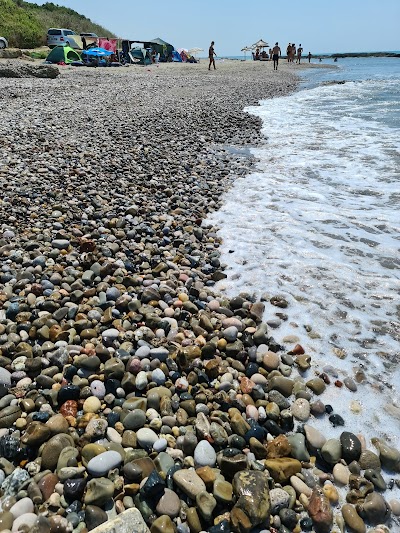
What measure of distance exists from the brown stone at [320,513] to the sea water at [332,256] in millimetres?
478

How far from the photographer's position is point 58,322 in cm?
291

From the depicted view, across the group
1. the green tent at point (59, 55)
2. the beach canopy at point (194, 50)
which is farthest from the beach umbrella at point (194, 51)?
the green tent at point (59, 55)

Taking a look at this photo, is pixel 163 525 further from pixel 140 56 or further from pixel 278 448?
pixel 140 56

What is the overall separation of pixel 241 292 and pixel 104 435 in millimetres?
1896

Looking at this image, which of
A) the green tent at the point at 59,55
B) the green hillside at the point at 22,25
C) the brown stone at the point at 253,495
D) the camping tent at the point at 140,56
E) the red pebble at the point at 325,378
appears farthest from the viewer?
the camping tent at the point at 140,56

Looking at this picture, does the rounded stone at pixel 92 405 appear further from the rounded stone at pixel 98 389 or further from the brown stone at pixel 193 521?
the brown stone at pixel 193 521

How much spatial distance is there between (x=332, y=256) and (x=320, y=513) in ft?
9.77

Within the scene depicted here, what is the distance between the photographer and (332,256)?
4320mm

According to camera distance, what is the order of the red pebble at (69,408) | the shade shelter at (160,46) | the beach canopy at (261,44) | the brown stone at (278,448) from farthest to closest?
the beach canopy at (261,44) < the shade shelter at (160,46) < the red pebble at (69,408) < the brown stone at (278,448)

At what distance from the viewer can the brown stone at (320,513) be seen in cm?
180

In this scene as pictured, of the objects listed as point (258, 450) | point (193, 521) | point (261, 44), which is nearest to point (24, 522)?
point (193, 521)

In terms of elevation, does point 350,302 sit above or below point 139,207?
below

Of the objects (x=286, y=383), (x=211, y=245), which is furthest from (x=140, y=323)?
(x=211, y=245)

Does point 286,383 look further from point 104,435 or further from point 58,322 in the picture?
point 58,322
